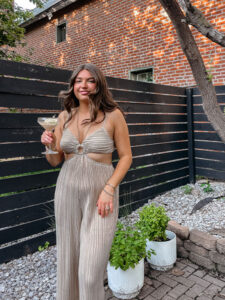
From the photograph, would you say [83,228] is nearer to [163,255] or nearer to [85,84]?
[85,84]

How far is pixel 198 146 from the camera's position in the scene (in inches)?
216

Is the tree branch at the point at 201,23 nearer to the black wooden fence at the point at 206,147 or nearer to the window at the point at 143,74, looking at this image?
the black wooden fence at the point at 206,147

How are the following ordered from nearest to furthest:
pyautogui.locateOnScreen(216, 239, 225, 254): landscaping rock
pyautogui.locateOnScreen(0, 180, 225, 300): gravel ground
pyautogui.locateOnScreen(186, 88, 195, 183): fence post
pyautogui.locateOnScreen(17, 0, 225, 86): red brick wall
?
pyautogui.locateOnScreen(0, 180, 225, 300): gravel ground
pyautogui.locateOnScreen(216, 239, 225, 254): landscaping rock
pyautogui.locateOnScreen(186, 88, 195, 183): fence post
pyautogui.locateOnScreen(17, 0, 225, 86): red brick wall

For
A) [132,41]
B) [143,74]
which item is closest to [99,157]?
[143,74]

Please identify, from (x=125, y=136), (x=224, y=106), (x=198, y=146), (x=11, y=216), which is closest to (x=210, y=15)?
(x=224, y=106)

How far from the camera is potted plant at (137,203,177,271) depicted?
271 centimetres

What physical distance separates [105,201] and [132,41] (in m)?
6.93

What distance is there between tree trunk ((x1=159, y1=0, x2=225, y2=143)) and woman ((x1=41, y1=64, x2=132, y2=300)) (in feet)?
7.06

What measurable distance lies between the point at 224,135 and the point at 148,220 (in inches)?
64.7

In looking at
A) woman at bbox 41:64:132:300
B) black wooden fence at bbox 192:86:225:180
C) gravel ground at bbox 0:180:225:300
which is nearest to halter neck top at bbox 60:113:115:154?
woman at bbox 41:64:132:300

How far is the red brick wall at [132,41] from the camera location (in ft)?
20.0

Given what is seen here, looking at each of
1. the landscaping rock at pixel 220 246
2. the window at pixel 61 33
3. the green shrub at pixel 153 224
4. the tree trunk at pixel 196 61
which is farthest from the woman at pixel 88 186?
the window at pixel 61 33

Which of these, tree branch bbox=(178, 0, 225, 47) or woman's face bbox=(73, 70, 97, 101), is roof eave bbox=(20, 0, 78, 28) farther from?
woman's face bbox=(73, 70, 97, 101)

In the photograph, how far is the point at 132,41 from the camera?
7.67 m
